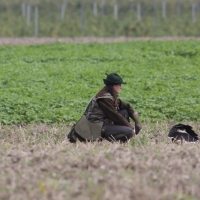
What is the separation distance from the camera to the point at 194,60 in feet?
67.4

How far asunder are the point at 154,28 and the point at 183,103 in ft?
54.0

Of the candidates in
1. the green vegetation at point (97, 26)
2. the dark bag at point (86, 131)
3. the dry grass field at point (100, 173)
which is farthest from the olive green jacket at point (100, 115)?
the green vegetation at point (97, 26)

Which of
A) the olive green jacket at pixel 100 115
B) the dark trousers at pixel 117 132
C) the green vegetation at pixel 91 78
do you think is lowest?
the green vegetation at pixel 91 78

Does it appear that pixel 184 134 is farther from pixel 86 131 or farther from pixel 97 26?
pixel 97 26

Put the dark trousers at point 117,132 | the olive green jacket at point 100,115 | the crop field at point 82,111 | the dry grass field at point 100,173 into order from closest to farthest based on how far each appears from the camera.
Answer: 1. the dry grass field at point 100,173
2. the crop field at point 82,111
3. the olive green jacket at point 100,115
4. the dark trousers at point 117,132

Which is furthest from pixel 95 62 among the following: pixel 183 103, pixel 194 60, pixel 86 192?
pixel 86 192

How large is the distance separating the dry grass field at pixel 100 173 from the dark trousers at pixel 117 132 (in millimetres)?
1053

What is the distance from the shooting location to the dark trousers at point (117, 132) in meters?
10.0

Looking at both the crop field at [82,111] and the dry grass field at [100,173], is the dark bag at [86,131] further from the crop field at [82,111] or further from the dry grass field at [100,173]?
the dry grass field at [100,173]

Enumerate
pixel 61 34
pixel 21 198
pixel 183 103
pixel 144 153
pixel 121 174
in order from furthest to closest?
pixel 61 34 → pixel 183 103 → pixel 144 153 → pixel 121 174 → pixel 21 198

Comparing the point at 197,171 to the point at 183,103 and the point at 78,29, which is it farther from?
the point at 78,29

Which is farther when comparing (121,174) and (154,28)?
(154,28)

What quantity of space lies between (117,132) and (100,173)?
10.2 feet

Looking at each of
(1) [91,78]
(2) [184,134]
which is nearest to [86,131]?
(2) [184,134]
